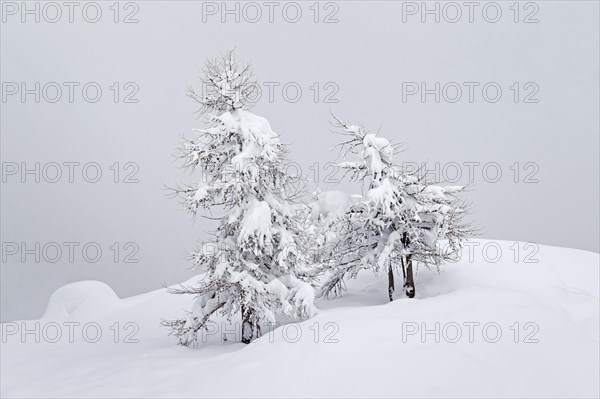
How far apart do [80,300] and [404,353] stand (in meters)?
27.3

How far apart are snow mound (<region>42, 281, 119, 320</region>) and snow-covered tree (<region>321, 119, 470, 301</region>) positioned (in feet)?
59.6

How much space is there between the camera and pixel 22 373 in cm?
1442

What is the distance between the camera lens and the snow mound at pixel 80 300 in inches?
1113

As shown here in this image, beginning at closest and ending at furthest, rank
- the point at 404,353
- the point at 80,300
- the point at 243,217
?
the point at 404,353 < the point at 243,217 < the point at 80,300

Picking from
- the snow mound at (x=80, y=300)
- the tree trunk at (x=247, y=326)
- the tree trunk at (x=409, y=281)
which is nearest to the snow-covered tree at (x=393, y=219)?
the tree trunk at (x=409, y=281)

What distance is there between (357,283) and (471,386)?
35.8 feet

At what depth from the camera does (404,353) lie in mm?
8594

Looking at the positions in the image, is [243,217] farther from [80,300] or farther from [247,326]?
[80,300]

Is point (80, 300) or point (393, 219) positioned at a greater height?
point (393, 219)

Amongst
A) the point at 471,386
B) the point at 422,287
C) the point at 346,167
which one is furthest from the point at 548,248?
the point at 471,386

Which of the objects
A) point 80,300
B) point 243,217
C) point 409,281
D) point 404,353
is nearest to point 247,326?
point 243,217

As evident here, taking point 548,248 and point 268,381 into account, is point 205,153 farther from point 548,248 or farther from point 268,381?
point 548,248

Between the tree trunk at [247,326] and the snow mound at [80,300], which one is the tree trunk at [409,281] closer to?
the tree trunk at [247,326]

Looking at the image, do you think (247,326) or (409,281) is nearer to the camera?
(247,326)
